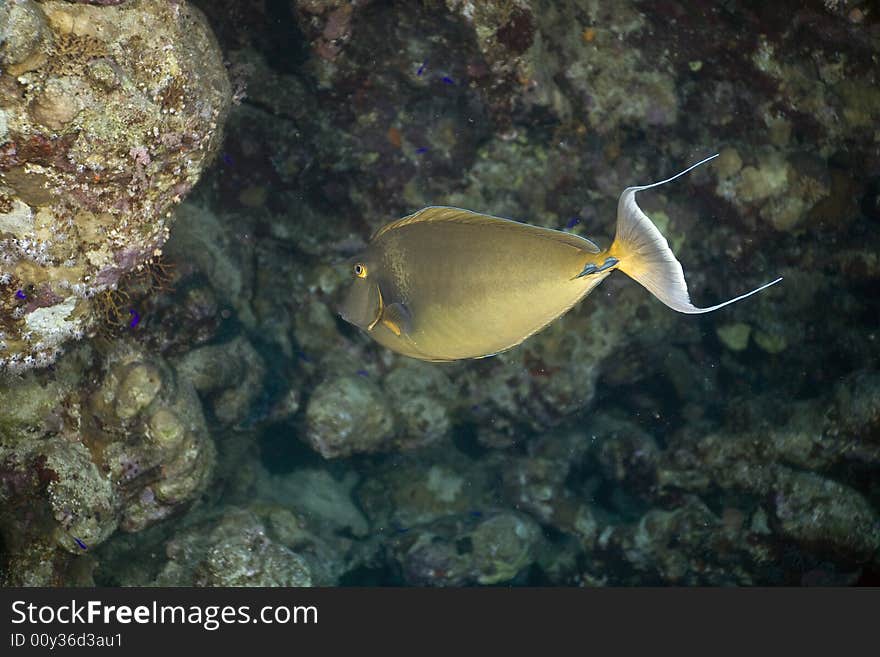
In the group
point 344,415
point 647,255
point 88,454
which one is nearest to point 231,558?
point 88,454

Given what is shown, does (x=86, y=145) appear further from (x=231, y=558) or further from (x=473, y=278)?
(x=231, y=558)

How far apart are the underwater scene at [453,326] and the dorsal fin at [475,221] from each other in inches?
2.1

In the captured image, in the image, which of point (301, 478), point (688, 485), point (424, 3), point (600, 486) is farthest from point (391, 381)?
point (424, 3)

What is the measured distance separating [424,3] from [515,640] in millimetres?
4690

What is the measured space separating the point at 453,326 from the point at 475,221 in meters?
0.54

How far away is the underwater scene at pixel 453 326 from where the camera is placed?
3.70m

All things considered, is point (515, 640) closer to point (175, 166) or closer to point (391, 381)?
point (391, 381)

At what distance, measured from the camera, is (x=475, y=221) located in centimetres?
304

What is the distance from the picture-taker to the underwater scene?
3.70 m

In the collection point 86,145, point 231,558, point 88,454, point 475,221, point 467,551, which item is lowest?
point 467,551

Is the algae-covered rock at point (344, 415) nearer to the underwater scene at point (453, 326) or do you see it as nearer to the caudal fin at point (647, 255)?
the underwater scene at point (453, 326)

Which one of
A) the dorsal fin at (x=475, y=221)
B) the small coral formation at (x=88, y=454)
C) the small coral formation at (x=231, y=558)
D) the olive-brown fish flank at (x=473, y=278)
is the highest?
the dorsal fin at (x=475, y=221)

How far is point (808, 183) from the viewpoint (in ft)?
17.5

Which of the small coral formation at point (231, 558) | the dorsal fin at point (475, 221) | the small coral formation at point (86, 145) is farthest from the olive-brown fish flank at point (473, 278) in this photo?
the small coral formation at point (231, 558)
